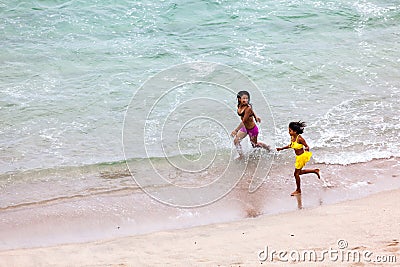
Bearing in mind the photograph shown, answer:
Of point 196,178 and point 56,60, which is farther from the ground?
point 56,60

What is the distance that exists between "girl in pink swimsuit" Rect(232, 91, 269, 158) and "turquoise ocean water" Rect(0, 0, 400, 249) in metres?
0.53

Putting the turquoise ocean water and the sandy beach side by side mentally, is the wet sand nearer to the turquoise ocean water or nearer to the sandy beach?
the sandy beach

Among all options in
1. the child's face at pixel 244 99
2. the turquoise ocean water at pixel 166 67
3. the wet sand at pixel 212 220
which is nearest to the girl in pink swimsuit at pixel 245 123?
the child's face at pixel 244 99

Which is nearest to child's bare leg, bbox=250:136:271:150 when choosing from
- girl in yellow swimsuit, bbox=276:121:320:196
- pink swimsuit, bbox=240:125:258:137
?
pink swimsuit, bbox=240:125:258:137

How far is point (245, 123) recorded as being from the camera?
873cm

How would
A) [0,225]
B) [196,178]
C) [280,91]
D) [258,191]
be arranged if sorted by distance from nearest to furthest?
[0,225] → [258,191] → [196,178] → [280,91]

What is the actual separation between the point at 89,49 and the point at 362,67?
22.2ft

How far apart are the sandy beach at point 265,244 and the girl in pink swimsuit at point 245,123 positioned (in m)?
1.97

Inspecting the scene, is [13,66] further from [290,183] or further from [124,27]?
[290,183]

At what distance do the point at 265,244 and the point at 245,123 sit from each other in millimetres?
3120

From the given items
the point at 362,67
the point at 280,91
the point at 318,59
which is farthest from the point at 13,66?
the point at 362,67

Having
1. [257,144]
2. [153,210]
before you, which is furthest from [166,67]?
[153,210]

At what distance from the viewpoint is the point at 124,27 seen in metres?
15.5

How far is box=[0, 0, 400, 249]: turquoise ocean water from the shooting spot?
9.11 metres
